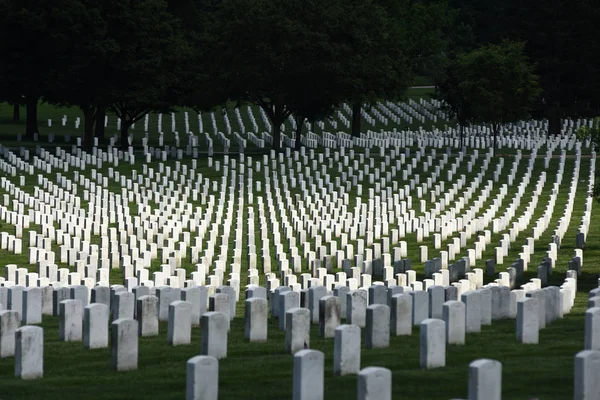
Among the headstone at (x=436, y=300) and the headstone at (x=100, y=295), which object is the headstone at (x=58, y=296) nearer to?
the headstone at (x=100, y=295)

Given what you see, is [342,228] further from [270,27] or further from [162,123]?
[162,123]

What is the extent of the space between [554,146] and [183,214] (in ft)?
94.2

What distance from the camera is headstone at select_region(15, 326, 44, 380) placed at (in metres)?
11.6

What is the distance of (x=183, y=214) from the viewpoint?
34125mm

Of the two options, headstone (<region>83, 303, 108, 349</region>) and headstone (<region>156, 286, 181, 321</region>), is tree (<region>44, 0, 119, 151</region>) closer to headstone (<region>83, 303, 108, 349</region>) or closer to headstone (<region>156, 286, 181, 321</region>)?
headstone (<region>156, 286, 181, 321</region>)

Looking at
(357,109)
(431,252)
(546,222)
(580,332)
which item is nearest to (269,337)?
(580,332)

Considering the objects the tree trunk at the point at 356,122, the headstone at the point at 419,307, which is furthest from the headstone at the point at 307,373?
the tree trunk at the point at 356,122

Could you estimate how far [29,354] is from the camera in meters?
11.7

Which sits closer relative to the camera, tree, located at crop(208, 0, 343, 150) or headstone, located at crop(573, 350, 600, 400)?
headstone, located at crop(573, 350, 600, 400)

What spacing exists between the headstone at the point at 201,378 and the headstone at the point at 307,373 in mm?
642

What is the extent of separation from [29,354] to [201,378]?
2580mm

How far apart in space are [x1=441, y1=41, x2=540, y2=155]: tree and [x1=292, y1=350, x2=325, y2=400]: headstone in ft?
167

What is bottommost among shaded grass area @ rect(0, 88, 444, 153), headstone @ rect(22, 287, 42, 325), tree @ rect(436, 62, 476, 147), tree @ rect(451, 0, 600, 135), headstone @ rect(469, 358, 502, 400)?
headstone @ rect(22, 287, 42, 325)

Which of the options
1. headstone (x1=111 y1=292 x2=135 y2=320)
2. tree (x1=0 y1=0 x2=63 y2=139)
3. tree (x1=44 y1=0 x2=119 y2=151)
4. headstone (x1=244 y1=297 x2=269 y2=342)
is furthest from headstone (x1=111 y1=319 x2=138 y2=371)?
tree (x1=0 y1=0 x2=63 y2=139)
